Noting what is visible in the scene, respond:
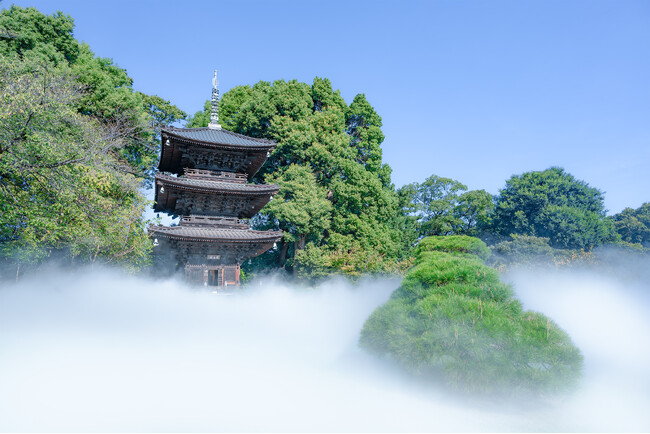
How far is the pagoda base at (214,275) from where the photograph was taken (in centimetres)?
1473

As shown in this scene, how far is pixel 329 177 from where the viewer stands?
77.2 ft

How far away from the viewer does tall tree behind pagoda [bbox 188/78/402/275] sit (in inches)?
803

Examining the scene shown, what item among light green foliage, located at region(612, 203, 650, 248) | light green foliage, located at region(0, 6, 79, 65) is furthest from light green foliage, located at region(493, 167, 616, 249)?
light green foliage, located at region(0, 6, 79, 65)

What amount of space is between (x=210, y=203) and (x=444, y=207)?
2057 cm

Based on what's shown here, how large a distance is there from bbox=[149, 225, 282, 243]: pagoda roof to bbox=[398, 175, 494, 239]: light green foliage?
17338 mm

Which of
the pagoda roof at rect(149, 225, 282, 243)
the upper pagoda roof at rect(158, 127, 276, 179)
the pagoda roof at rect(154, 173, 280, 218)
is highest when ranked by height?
the upper pagoda roof at rect(158, 127, 276, 179)

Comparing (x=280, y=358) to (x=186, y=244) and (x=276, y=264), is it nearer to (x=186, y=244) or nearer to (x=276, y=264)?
(x=186, y=244)

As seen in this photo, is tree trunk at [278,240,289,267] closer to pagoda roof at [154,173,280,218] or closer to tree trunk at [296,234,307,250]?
tree trunk at [296,234,307,250]

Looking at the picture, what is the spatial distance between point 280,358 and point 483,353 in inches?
155

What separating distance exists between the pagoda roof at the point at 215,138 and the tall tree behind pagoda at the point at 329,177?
14.4 ft

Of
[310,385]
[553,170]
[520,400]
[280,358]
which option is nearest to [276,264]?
[280,358]

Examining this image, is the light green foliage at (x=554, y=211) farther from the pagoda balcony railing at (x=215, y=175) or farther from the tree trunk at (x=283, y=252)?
the pagoda balcony railing at (x=215, y=175)

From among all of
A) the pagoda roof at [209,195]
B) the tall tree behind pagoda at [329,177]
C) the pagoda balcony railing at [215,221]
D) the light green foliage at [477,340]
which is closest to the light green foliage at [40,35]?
the tall tree behind pagoda at [329,177]

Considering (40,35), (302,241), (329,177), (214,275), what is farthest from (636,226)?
(40,35)
